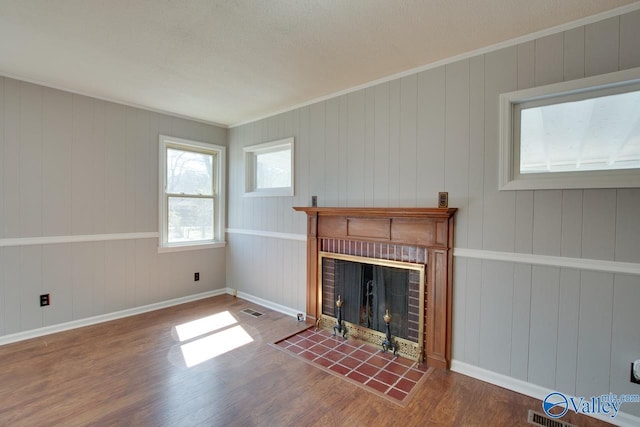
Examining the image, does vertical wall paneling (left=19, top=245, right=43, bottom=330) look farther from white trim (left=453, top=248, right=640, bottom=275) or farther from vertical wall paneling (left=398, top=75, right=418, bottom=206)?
white trim (left=453, top=248, right=640, bottom=275)

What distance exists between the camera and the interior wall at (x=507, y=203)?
1.90 meters

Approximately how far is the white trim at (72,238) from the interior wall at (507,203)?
2.41 m

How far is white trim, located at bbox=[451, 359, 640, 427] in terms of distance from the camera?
6.11ft

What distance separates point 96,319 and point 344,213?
3052 mm

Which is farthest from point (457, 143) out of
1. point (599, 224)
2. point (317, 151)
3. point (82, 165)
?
point (82, 165)

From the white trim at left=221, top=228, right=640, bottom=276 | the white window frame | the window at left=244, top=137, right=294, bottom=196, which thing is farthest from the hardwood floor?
the window at left=244, top=137, right=294, bottom=196

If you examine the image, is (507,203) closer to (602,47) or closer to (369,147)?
(602,47)

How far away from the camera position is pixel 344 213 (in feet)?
10.0

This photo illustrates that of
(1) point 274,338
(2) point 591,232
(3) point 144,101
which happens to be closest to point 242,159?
(3) point 144,101

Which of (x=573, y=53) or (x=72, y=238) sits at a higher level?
(x=573, y=53)

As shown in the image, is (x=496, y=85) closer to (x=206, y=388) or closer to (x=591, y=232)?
(x=591, y=232)

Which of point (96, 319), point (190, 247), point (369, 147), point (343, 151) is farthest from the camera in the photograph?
point (190, 247)

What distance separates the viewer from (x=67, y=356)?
268cm

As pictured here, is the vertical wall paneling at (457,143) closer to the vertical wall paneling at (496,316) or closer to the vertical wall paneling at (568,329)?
the vertical wall paneling at (496,316)
